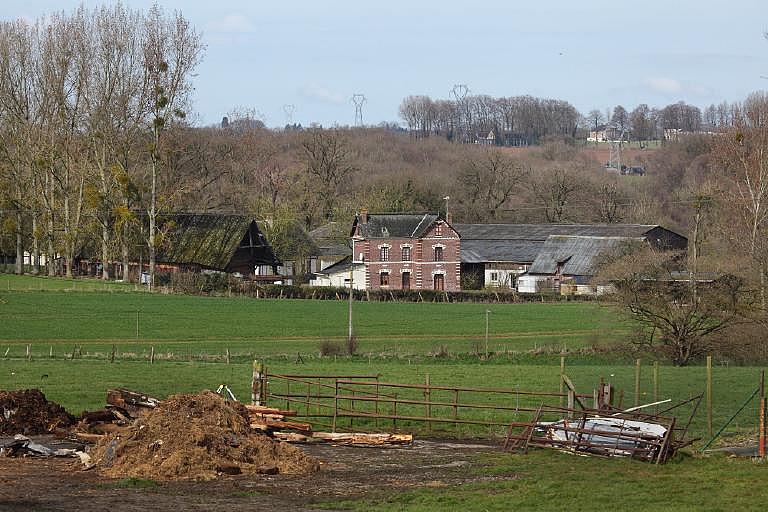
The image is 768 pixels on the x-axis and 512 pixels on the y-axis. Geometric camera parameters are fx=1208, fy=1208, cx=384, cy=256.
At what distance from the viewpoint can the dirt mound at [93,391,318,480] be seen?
80.1ft

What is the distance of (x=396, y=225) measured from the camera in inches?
4203

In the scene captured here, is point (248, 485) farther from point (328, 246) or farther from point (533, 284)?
point (328, 246)

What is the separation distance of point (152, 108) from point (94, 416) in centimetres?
6874

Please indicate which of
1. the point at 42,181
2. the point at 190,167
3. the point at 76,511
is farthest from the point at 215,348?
the point at 190,167

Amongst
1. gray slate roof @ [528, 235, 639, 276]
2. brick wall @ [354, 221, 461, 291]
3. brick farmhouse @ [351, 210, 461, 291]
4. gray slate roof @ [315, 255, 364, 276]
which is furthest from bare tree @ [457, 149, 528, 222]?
brick wall @ [354, 221, 461, 291]

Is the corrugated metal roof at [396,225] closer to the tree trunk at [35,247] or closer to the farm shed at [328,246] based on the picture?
the farm shed at [328,246]

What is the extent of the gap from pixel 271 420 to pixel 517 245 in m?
86.8

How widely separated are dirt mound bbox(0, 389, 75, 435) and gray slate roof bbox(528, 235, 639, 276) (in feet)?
247

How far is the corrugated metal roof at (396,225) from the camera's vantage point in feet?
347

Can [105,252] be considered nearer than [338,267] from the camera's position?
Yes

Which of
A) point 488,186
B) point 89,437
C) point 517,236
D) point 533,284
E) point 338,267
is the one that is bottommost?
point 89,437

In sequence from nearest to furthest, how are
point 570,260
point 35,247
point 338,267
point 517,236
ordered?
point 35,247, point 570,260, point 338,267, point 517,236

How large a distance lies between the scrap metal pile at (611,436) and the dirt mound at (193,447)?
224 inches

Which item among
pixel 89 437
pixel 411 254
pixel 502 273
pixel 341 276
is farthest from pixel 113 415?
pixel 502 273
